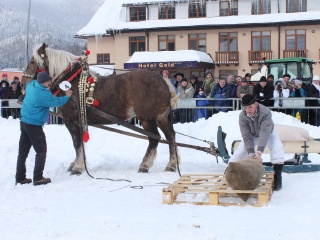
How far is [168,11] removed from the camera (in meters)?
37.7

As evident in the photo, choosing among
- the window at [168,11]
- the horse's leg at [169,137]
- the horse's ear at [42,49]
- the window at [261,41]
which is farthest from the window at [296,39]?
the horse's ear at [42,49]

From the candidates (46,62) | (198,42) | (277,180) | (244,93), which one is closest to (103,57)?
(198,42)

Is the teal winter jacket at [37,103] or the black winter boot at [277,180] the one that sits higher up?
the teal winter jacket at [37,103]

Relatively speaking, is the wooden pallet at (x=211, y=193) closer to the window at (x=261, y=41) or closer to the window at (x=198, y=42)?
the window at (x=261, y=41)

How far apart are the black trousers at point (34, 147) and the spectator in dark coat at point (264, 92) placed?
22.7ft

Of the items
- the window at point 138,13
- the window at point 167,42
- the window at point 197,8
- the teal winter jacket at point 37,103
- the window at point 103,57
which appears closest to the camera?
the teal winter jacket at point 37,103

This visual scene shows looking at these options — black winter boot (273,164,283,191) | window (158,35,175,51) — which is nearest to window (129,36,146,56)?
window (158,35,175,51)

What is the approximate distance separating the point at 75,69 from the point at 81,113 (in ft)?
2.53

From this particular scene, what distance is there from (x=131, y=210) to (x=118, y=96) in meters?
3.16

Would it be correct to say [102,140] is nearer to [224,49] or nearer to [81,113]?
[81,113]

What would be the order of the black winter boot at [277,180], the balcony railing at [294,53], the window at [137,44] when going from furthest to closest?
the window at [137,44], the balcony railing at [294,53], the black winter boot at [277,180]

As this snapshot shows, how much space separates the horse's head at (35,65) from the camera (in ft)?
28.4

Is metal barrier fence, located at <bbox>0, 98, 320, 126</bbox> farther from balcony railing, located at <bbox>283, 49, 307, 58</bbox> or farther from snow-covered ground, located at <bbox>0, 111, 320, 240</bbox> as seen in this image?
balcony railing, located at <bbox>283, 49, 307, 58</bbox>

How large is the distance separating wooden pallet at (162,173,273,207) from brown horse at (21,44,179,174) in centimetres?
192
